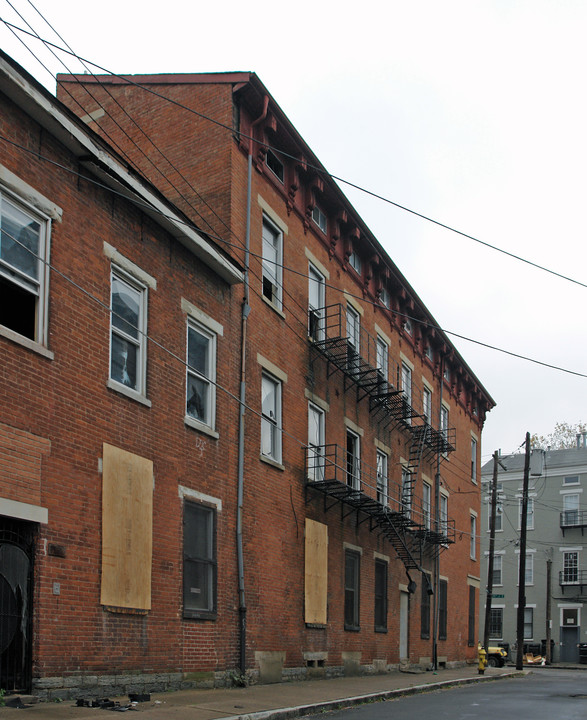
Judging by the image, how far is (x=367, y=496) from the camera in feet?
73.3

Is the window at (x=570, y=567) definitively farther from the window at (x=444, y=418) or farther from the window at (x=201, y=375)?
the window at (x=201, y=375)

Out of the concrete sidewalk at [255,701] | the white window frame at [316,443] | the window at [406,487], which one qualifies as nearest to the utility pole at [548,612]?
the window at [406,487]

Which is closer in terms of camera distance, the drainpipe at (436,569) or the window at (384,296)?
the window at (384,296)

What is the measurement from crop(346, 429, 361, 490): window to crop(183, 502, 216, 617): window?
26.0ft

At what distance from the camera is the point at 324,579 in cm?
2120

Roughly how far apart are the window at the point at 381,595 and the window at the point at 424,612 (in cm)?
384

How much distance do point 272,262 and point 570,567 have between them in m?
49.7

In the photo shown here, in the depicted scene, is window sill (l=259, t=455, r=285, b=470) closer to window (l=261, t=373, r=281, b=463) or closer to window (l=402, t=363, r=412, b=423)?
window (l=261, t=373, r=281, b=463)

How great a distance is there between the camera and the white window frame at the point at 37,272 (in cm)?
1187

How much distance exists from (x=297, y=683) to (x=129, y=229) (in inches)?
389

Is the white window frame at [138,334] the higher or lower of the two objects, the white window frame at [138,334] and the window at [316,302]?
the lower

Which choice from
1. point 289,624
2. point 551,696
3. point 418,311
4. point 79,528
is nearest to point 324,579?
point 289,624

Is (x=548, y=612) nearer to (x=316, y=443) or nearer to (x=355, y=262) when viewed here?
(x=355, y=262)

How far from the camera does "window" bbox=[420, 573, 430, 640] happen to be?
29578 mm
